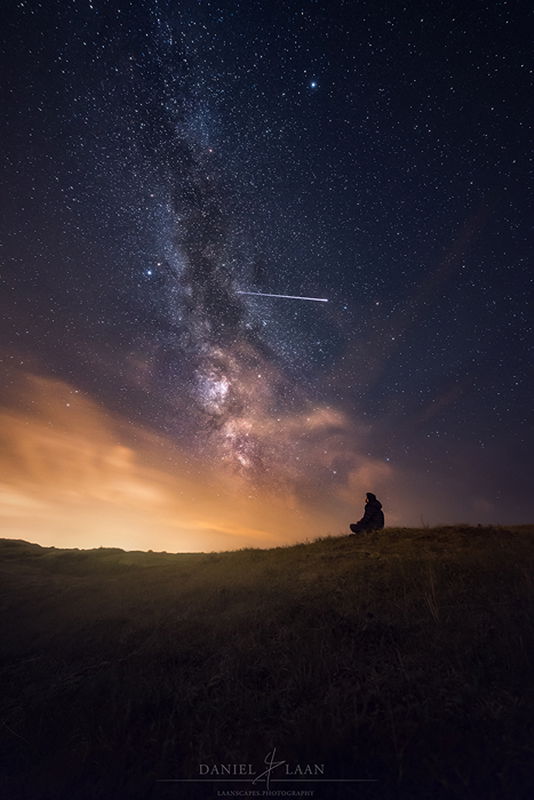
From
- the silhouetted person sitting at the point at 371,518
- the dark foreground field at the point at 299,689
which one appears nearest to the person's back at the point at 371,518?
the silhouetted person sitting at the point at 371,518

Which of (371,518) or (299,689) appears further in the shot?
(371,518)

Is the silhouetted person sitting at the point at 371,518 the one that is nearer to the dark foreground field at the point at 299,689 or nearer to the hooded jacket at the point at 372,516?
the hooded jacket at the point at 372,516

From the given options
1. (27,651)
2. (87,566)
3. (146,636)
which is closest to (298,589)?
(146,636)

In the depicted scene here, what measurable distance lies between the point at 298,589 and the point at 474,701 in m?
5.10

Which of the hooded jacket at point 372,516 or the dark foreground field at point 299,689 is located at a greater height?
the hooded jacket at point 372,516

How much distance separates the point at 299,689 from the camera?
14.7ft

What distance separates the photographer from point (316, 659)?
4984 mm

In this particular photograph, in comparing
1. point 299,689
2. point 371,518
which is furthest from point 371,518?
point 299,689

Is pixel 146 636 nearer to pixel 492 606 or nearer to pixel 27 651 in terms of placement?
pixel 27 651

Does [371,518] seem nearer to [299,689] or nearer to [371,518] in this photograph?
[371,518]

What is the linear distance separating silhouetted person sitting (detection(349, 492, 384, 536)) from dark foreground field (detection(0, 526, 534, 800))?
23.0ft

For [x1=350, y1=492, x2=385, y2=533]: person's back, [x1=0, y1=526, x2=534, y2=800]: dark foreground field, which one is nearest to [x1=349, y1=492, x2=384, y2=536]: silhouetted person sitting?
[x1=350, y1=492, x2=385, y2=533]: person's back

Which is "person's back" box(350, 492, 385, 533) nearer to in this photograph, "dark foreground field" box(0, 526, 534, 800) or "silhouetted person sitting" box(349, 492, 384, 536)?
"silhouetted person sitting" box(349, 492, 384, 536)

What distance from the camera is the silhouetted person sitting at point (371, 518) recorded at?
16250mm
